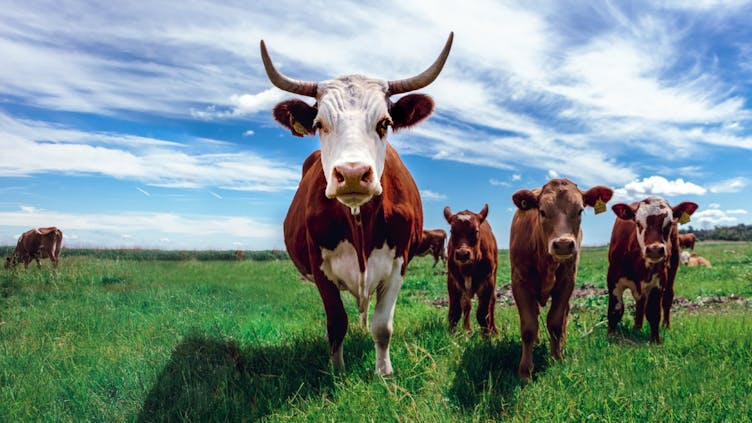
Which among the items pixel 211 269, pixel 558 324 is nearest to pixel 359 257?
pixel 558 324

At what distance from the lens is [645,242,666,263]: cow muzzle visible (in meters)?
7.05

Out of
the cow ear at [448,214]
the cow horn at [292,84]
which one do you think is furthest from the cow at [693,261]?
the cow horn at [292,84]

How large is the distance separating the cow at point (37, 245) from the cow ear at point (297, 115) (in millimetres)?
18825

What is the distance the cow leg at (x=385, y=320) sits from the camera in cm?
526

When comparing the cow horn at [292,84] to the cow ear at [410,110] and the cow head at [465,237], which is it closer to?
the cow ear at [410,110]

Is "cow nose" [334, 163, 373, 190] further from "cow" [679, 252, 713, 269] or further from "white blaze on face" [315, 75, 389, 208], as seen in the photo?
"cow" [679, 252, 713, 269]

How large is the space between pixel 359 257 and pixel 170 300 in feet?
22.6

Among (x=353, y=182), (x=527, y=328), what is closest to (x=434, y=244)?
(x=527, y=328)

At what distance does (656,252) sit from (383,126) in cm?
441

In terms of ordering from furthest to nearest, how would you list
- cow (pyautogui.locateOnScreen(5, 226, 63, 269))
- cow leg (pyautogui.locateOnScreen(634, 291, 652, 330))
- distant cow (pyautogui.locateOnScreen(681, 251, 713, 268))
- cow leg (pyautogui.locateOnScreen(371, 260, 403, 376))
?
distant cow (pyautogui.locateOnScreen(681, 251, 713, 268)) → cow (pyautogui.locateOnScreen(5, 226, 63, 269)) → cow leg (pyautogui.locateOnScreen(634, 291, 652, 330)) → cow leg (pyautogui.locateOnScreen(371, 260, 403, 376))

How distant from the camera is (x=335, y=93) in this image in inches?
185

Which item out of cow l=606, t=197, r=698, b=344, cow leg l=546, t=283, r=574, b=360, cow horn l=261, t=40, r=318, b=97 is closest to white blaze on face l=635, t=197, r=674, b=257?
cow l=606, t=197, r=698, b=344

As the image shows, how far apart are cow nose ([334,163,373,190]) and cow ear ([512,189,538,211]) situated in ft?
7.95

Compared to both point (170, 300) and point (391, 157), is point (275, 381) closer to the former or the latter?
point (391, 157)
